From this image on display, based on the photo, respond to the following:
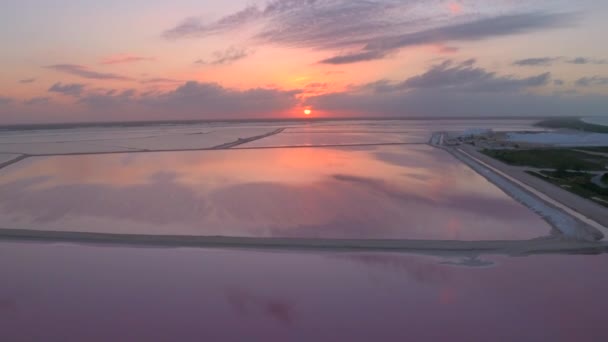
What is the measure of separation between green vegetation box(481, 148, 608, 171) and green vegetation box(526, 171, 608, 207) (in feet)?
4.38

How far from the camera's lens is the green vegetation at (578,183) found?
43.3ft

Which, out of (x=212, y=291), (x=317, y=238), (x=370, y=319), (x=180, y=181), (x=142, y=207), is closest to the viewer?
(x=370, y=319)

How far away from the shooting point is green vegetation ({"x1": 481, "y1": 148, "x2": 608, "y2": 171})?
1978cm

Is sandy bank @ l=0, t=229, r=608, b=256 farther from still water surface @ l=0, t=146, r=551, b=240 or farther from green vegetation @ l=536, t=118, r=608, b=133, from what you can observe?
green vegetation @ l=536, t=118, r=608, b=133

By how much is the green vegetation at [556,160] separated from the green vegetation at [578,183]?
133 centimetres

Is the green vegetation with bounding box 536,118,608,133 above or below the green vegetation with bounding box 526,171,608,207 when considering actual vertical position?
above

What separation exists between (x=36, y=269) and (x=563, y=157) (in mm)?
23452

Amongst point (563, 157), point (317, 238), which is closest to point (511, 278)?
point (317, 238)

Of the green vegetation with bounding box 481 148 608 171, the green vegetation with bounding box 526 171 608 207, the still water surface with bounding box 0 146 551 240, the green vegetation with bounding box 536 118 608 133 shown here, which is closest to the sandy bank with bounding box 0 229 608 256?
the still water surface with bounding box 0 146 551 240

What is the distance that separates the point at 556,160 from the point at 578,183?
7.37 m

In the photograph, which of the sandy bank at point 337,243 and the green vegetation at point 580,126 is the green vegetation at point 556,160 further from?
the green vegetation at point 580,126

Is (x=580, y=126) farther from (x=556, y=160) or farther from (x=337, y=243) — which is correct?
(x=337, y=243)

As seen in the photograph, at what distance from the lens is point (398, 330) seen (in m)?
6.05

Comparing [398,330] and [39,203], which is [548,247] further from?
[39,203]
